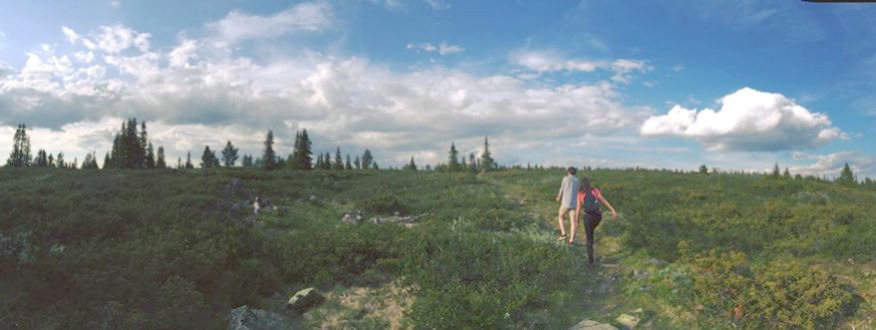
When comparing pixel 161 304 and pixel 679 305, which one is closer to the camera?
pixel 161 304

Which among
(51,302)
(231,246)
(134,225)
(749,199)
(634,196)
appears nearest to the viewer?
(51,302)

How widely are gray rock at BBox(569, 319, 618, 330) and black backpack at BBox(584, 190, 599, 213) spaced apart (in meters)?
4.19

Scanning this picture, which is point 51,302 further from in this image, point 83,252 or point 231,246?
point 231,246

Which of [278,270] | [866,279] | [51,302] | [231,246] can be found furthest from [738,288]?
[51,302]

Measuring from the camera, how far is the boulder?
32.1 feet

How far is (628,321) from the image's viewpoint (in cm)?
882

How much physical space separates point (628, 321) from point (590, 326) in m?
0.74

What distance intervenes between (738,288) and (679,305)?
1.03 m

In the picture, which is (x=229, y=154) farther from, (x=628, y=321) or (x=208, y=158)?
(x=628, y=321)

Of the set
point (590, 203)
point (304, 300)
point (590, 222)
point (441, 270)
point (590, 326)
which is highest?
point (590, 203)

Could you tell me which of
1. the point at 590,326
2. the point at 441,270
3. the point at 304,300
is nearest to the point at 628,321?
the point at 590,326

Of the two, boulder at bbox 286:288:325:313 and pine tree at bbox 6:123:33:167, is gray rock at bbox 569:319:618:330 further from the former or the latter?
pine tree at bbox 6:123:33:167

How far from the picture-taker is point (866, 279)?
9.68m

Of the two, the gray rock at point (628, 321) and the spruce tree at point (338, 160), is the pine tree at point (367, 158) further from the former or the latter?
the gray rock at point (628, 321)
